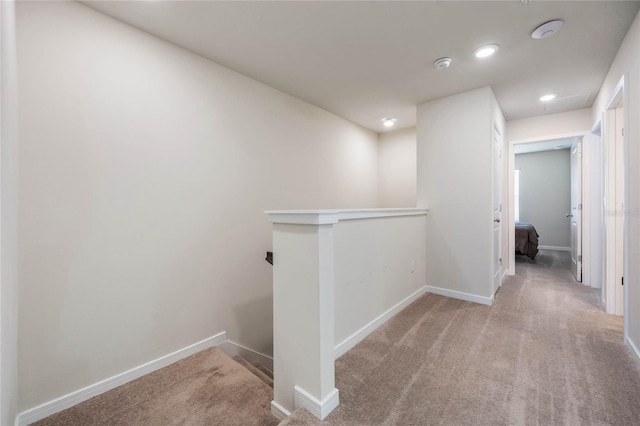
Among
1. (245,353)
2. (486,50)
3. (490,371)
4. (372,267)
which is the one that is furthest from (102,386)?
(486,50)

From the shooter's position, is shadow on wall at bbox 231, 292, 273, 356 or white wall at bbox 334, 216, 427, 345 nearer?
white wall at bbox 334, 216, 427, 345

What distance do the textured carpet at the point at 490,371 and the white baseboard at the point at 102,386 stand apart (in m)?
1.17

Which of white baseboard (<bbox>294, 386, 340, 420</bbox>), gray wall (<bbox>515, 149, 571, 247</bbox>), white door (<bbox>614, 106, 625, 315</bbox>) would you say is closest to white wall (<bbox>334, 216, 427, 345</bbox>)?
white baseboard (<bbox>294, 386, 340, 420</bbox>)

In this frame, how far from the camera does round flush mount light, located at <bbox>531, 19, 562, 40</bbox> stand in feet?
6.05

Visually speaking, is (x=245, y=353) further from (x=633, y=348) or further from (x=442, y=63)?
(x=442, y=63)

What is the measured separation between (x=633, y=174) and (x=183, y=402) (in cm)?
331

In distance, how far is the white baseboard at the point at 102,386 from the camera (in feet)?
4.86

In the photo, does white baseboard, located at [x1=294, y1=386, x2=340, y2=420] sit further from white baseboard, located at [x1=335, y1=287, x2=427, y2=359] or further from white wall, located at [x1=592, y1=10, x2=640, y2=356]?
white wall, located at [x1=592, y1=10, x2=640, y2=356]

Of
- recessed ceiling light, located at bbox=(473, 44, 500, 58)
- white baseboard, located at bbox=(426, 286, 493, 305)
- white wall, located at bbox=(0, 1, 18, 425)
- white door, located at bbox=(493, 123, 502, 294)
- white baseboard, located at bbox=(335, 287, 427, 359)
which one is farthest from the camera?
white door, located at bbox=(493, 123, 502, 294)

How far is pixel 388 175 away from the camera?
15.1 ft

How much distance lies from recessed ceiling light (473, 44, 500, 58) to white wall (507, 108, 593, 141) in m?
2.26

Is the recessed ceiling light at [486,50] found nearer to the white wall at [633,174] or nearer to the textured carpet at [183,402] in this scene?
the white wall at [633,174]

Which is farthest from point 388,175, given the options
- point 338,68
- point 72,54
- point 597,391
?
point 72,54

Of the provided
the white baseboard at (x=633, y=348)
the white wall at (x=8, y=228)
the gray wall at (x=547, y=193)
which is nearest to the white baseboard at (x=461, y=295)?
the white baseboard at (x=633, y=348)
